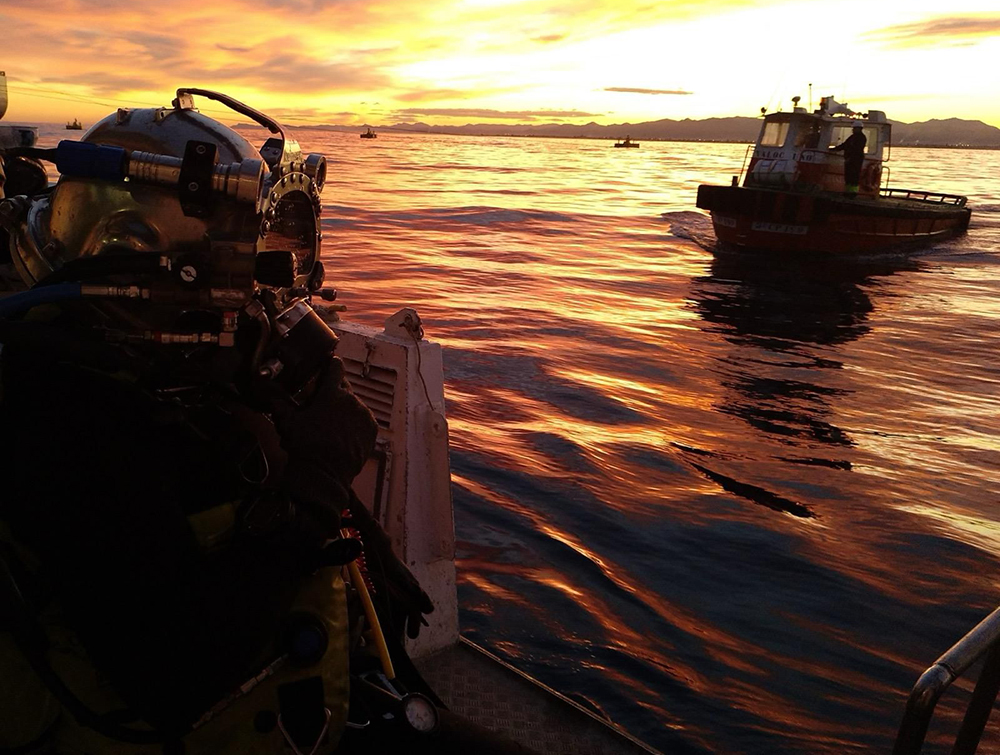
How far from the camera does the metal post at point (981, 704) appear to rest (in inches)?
88.6

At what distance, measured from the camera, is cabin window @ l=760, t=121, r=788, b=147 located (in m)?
23.4

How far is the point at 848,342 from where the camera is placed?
1404 cm

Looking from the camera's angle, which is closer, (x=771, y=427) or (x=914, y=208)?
(x=771, y=427)

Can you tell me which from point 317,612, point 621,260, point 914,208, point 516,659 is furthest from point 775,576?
point 914,208

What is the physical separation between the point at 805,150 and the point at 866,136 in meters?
2.56

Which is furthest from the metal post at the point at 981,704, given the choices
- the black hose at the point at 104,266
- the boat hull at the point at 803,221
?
the boat hull at the point at 803,221

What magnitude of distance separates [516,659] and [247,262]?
383 centimetres

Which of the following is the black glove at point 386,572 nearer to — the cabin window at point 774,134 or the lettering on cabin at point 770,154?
the lettering on cabin at point 770,154

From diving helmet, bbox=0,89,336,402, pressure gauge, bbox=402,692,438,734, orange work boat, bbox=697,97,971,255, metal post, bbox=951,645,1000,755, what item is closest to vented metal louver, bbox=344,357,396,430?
diving helmet, bbox=0,89,336,402

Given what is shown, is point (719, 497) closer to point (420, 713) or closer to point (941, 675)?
point (941, 675)

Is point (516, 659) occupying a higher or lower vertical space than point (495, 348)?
lower

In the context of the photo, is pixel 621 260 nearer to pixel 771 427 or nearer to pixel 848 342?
pixel 848 342

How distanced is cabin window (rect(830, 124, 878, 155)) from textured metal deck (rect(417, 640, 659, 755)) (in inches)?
930

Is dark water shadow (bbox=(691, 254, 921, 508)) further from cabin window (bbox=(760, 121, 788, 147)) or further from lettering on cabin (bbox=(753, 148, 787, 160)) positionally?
cabin window (bbox=(760, 121, 788, 147))
